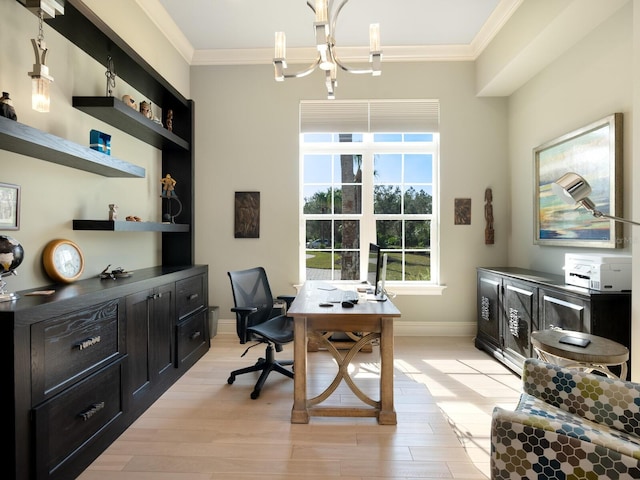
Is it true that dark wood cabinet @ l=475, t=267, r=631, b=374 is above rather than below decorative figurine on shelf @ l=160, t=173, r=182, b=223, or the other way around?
below

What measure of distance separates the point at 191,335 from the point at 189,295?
38cm

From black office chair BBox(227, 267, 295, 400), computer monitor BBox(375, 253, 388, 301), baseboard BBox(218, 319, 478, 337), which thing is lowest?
baseboard BBox(218, 319, 478, 337)

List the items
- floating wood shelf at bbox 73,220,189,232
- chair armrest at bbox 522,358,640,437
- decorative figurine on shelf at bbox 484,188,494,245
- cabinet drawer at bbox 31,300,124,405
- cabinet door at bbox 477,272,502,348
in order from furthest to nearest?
decorative figurine on shelf at bbox 484,188,494,245
cabinet door at bbox 477,272,502,348
floating wood shelf at bbox 73,220,189,232
cabinet drawer at bbox 31,300,124,405
chair armrest at bbox 522,358,640,437

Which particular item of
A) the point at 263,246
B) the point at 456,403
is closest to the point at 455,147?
the point at 263,246

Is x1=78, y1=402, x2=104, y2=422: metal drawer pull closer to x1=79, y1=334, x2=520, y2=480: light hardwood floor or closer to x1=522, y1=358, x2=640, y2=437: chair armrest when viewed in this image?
x1=79, y1=334, x2=520, y2=480: light hardwood floor

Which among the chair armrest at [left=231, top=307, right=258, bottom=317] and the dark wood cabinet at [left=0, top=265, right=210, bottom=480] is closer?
the dark wood cabinet at [left=0, top=265, right=210, bottom=480]

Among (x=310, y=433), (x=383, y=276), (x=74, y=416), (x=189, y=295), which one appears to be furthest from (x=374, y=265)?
(x=74, y=416)

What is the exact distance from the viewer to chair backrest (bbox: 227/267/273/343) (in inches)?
119

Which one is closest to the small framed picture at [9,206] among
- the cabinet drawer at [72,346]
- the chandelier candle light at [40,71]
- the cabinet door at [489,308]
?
the chandelier candle light at [40,71]

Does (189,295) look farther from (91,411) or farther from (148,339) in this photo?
(91,411)

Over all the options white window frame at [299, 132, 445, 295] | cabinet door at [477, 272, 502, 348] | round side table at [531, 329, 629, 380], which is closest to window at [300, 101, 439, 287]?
white window frame at [299, 132, 445, 295]

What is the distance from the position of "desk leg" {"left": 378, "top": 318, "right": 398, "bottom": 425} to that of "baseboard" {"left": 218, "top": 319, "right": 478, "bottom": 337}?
1.91m

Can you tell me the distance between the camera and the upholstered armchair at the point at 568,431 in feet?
3.51

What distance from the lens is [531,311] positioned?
9.56 feet
